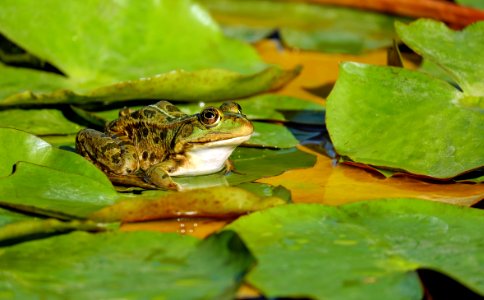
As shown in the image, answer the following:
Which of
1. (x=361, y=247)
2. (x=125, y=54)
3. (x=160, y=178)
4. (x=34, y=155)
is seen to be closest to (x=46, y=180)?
(x=34, y=155)

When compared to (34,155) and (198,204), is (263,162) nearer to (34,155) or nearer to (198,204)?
(198,204)

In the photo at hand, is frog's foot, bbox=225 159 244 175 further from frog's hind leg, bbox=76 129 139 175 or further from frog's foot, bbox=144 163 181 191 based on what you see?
frog's hind leg, bbox=76 129 139 175

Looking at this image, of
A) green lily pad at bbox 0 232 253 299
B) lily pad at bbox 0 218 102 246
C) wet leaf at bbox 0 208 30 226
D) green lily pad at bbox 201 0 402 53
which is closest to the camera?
green lily pad at bbox 0 232 253 299

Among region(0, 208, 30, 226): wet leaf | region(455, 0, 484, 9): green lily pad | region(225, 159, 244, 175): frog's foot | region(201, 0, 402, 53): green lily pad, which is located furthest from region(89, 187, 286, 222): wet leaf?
region(455, 0, 484, 9): green lily pad

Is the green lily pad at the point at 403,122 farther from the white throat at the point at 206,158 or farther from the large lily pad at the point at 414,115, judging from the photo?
the white throat at the point at 206,158

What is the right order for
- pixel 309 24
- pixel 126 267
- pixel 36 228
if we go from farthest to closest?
1. pixel 309 24
2. pixel 36 228
3. pixel 126 267

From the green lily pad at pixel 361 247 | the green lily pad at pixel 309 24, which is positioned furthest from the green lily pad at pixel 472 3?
the green lily pad at pixel 361 247
